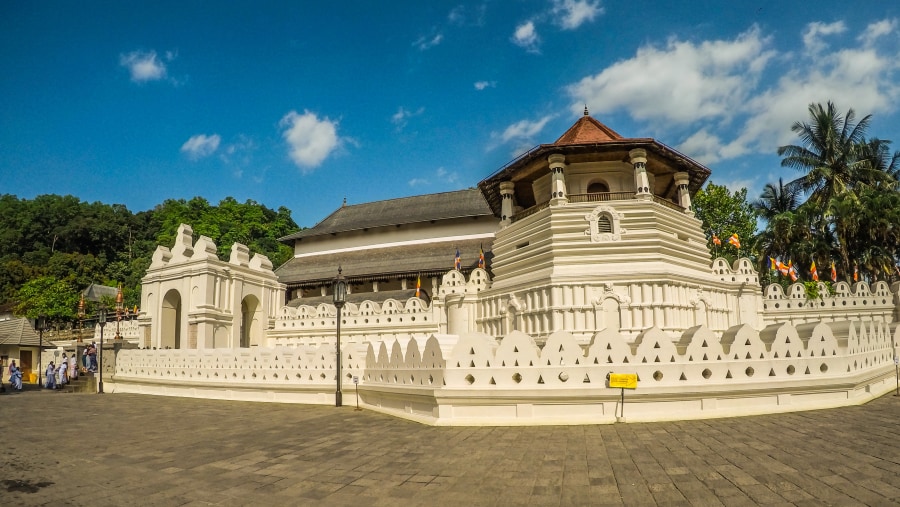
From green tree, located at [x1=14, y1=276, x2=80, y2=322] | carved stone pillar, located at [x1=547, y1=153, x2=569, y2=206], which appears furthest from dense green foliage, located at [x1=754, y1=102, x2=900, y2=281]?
green tree, located at [x1=14, y1=276, x2=80, y2=322]

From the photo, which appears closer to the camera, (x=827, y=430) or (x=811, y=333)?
Result: (x=827, y=430)

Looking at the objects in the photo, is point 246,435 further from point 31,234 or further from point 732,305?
point 31,234

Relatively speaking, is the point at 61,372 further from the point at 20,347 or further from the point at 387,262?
the point at 387,262

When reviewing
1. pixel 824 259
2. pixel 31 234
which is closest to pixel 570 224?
pixel 824 259

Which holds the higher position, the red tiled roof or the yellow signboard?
the red tiled roof

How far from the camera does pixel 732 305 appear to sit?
976 inches

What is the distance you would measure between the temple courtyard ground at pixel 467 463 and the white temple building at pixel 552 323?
2.33ft

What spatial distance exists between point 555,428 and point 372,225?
3563 cm

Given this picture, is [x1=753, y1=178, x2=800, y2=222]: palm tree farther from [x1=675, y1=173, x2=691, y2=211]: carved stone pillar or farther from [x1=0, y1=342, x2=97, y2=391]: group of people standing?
[x1=0, y1=342, x2=97, y2=391]: group of people standing

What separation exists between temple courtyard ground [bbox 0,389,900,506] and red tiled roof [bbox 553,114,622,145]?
17249mm

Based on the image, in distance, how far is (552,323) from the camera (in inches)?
832

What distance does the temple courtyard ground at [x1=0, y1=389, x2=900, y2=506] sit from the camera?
538 cm

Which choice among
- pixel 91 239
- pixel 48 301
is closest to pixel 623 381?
pixel 48 301

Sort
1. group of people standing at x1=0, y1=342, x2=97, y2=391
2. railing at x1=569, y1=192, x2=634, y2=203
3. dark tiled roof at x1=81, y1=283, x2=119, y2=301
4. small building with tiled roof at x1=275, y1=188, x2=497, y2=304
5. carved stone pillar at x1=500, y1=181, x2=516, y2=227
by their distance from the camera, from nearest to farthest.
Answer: railing at x1=569, y1=192, x2=634, y2=203 → group of people standing at x1=0, y1=342, x2=97, y2=391 → carved stone pillar at x1=500, y1=181, x2=516, y2=227 → small building with tiled roof at x1=275, y1=188, x2=497, y2=304 → dark tiled roof at x1=81, y1=283, x2=119, y2=301
